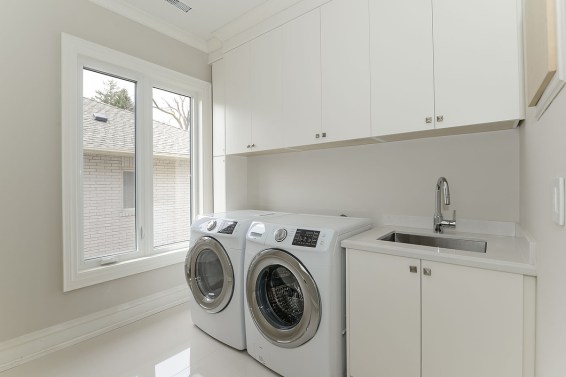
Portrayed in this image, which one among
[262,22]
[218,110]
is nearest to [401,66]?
[262,22]

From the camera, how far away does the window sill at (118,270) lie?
82.3 inches

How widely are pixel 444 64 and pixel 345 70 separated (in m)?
0.64

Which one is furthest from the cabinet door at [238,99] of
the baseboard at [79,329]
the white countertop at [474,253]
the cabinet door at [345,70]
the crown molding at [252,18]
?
the baseboard at [79,329]

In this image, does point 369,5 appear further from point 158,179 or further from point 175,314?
point 175,314

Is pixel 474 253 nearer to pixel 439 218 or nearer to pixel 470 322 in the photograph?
pixel 470 322

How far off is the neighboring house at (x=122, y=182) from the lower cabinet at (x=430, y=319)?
200cm

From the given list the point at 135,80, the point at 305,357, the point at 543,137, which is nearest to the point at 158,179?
the point at 135,80

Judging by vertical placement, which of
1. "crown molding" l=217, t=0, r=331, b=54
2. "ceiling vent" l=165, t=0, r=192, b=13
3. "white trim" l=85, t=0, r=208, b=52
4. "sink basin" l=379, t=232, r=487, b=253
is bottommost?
"sink basin" l=379, t=232, r=487, b=253

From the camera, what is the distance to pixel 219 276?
2.21 m

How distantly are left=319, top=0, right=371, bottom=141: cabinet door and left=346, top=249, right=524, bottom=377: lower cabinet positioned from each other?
0.93m

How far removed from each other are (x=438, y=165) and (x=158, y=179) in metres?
2.49

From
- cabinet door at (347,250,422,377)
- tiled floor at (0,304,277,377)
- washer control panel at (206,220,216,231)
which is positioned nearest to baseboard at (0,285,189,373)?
tiled floor at (0,304,277,377)

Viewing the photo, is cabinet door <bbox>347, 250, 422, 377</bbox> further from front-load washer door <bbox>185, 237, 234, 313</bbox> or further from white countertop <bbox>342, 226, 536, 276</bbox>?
front-load washer door <bbox>185, 237, 234, 313</bbox>

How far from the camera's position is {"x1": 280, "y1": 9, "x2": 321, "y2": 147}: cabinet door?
2127 mm
